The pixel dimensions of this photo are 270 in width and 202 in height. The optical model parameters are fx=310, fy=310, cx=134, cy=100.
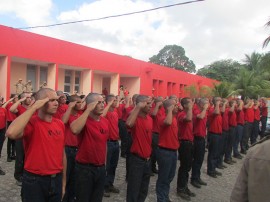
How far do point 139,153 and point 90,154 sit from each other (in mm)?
965

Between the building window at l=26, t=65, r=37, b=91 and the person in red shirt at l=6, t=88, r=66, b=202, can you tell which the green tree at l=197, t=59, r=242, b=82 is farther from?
the person in red shirt at l=6, t=88, r=66, b=202

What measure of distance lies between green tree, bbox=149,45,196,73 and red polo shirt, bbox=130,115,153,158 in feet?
280

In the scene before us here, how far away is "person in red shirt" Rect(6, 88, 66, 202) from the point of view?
11.1ft

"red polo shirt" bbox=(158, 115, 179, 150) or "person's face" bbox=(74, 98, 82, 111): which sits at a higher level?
"person's face" bbox=(74, 98, 82, 111)

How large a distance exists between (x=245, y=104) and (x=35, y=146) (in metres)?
9.58

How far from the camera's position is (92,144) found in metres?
4.13

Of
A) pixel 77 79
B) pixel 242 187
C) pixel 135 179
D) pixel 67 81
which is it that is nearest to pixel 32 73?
pixel 67 81

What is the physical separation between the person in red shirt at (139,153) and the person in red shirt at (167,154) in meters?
0.58

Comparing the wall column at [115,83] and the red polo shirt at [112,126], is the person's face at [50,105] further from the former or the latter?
the wall column at [115,83]

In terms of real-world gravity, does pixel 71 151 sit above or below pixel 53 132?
below

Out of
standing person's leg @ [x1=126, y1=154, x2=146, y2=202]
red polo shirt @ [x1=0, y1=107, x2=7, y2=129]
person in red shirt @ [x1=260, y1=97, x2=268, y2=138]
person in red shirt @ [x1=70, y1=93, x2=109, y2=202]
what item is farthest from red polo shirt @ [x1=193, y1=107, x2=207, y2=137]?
person in red shirt @ [x1=260, y1=97, x2=268, y2=138]

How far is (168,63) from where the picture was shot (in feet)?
295

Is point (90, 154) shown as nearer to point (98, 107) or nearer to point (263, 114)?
point (98, 107)

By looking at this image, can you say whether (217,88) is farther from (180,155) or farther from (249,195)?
(249,195)
